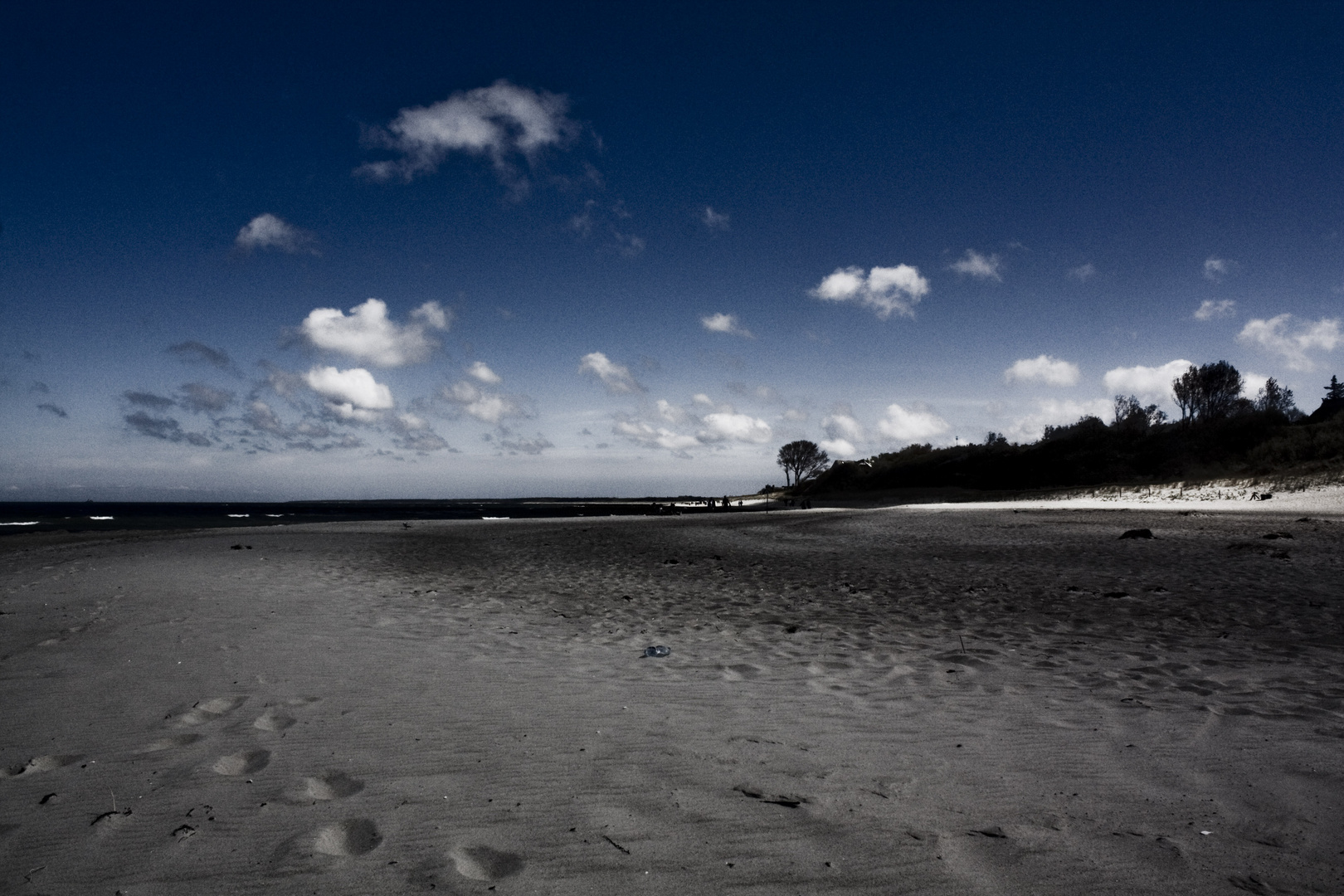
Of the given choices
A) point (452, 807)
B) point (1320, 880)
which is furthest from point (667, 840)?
point (1320, 880)

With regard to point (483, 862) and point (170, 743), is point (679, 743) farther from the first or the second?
point (170, 743)

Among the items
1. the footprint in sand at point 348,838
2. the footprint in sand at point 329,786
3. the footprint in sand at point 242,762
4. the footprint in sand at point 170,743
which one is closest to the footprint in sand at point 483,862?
the footprint in sand at point 348,838

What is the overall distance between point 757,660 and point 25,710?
6.21m

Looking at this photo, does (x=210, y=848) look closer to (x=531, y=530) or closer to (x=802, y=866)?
(x=802, y=866)

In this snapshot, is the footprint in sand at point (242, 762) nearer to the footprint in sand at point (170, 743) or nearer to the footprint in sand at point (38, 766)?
the footprint in sand at point (170, 743)

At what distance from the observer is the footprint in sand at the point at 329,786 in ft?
11.5

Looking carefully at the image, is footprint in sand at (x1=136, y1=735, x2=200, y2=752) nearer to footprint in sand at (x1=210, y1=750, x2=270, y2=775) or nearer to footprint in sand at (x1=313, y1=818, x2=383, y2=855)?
footprint in sand at (x1=210, y1=750, x2=270, y2=775)

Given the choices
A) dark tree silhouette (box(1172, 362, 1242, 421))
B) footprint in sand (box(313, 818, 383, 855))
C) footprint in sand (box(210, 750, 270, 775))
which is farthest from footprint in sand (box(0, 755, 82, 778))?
dark tree silhouette (box(1172, 362, 1242, 421))

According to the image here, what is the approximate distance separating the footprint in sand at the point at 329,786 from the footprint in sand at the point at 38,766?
166 cm

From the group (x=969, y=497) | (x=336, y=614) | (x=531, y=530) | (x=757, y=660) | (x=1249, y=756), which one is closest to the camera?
(x=1249, y=756)

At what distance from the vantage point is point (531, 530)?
28.3 m

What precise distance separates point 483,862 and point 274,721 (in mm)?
2741

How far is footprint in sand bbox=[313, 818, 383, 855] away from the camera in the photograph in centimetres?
298

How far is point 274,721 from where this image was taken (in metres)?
4.66
